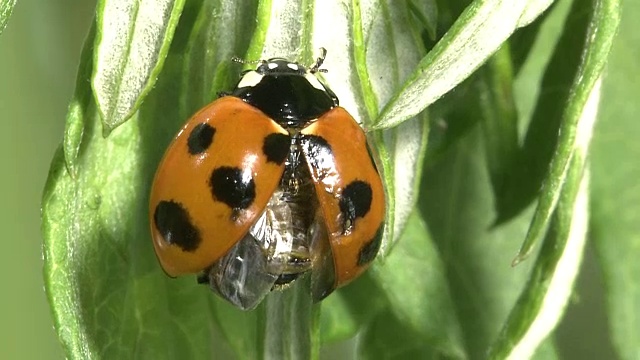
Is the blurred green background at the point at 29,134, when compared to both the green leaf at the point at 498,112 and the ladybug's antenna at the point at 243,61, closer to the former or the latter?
the green leaf at the point at 498,112

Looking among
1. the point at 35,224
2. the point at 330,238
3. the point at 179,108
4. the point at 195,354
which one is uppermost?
the point at 179,108

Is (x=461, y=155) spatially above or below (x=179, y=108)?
below

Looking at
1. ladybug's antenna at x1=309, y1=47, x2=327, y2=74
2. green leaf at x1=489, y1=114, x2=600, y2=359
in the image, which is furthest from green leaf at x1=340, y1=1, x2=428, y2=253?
green leaf at x1=489, y1=114, x2=600, y2=359

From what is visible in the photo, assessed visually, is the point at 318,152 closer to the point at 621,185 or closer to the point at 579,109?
the point at 579,109

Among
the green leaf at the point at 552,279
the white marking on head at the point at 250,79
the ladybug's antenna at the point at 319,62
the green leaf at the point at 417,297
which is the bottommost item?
the green leaf at the point at 417,297

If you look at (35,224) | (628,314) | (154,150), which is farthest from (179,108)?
(35,224)

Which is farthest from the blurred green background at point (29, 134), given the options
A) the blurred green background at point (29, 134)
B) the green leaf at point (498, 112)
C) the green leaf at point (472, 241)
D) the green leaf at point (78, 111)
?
the green leaf at point (78, 111)

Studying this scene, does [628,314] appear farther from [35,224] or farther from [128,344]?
[35,224]
